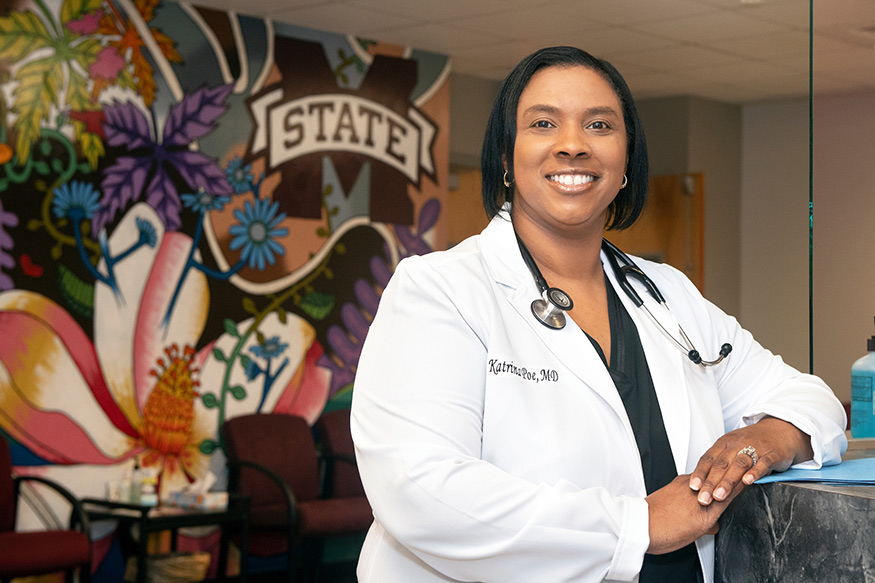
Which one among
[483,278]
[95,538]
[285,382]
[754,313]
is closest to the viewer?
[483,278]

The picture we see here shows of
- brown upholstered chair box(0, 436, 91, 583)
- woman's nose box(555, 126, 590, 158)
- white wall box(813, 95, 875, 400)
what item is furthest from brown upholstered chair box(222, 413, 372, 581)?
woman's nose box(555, 126, 590, 158)

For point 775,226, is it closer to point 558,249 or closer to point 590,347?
point 558,249

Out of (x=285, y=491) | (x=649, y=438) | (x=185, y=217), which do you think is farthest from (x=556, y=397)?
(x=185, y=217)

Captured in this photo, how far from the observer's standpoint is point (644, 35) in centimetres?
609

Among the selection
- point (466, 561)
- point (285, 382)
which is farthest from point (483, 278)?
point (285, 382)

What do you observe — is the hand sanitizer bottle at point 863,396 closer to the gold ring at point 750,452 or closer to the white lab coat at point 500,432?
the white lab coat at point 500,432

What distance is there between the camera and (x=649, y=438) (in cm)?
161

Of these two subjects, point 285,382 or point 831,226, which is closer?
point 831,226

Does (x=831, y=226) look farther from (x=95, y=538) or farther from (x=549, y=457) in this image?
(x=95, y=538)

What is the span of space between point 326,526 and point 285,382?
3.07 ft

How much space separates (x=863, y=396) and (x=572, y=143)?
104 centimetres

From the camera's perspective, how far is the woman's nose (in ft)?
5.28

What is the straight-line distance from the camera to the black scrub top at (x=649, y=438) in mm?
1584

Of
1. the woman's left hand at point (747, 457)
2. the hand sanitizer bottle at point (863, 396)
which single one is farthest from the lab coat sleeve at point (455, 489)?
the hand sanitizer bottle at point (863, 396)
